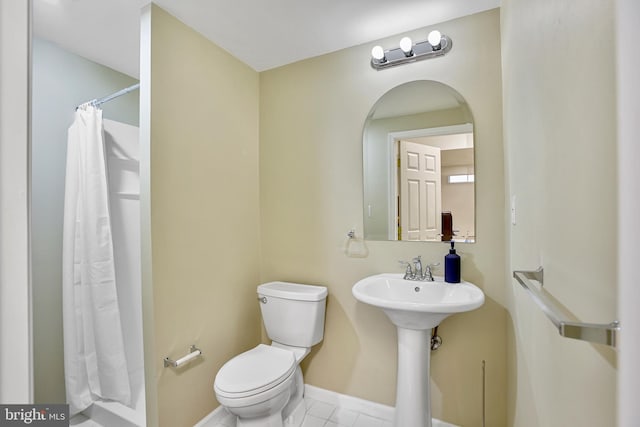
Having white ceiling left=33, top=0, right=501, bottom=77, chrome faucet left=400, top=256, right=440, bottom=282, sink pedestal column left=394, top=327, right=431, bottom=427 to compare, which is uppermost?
white ceiling left=33, top=0, right=501, bottom=77

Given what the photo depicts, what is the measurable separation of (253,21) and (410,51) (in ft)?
3.02

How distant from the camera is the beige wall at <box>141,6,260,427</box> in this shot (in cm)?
148

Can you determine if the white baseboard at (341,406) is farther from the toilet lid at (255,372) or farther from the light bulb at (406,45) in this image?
the light bulb at (406,45)

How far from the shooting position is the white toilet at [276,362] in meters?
1.37

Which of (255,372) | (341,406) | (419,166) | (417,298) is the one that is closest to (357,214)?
(419,166)

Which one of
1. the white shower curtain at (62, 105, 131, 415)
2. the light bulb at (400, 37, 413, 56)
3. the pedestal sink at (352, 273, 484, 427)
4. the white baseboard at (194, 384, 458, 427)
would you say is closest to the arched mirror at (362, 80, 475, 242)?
the light bulb at (400, 37, 413, 56)

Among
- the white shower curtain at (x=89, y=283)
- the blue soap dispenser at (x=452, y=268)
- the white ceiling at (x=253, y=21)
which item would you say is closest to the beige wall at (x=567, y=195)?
the blue soap dispenser at (x=452, y=268)

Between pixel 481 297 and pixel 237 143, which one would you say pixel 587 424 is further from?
pixel 237 143

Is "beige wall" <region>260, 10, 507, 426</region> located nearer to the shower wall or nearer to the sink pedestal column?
the sink pedestal column

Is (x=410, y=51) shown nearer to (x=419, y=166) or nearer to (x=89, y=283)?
(x=419, y=166)

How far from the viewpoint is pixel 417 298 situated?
1.56 meters

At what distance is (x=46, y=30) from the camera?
5.37 feet

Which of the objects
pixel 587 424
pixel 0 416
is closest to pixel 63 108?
pixel 0 416

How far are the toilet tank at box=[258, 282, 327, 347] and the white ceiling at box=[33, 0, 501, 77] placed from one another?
5.26 ft
